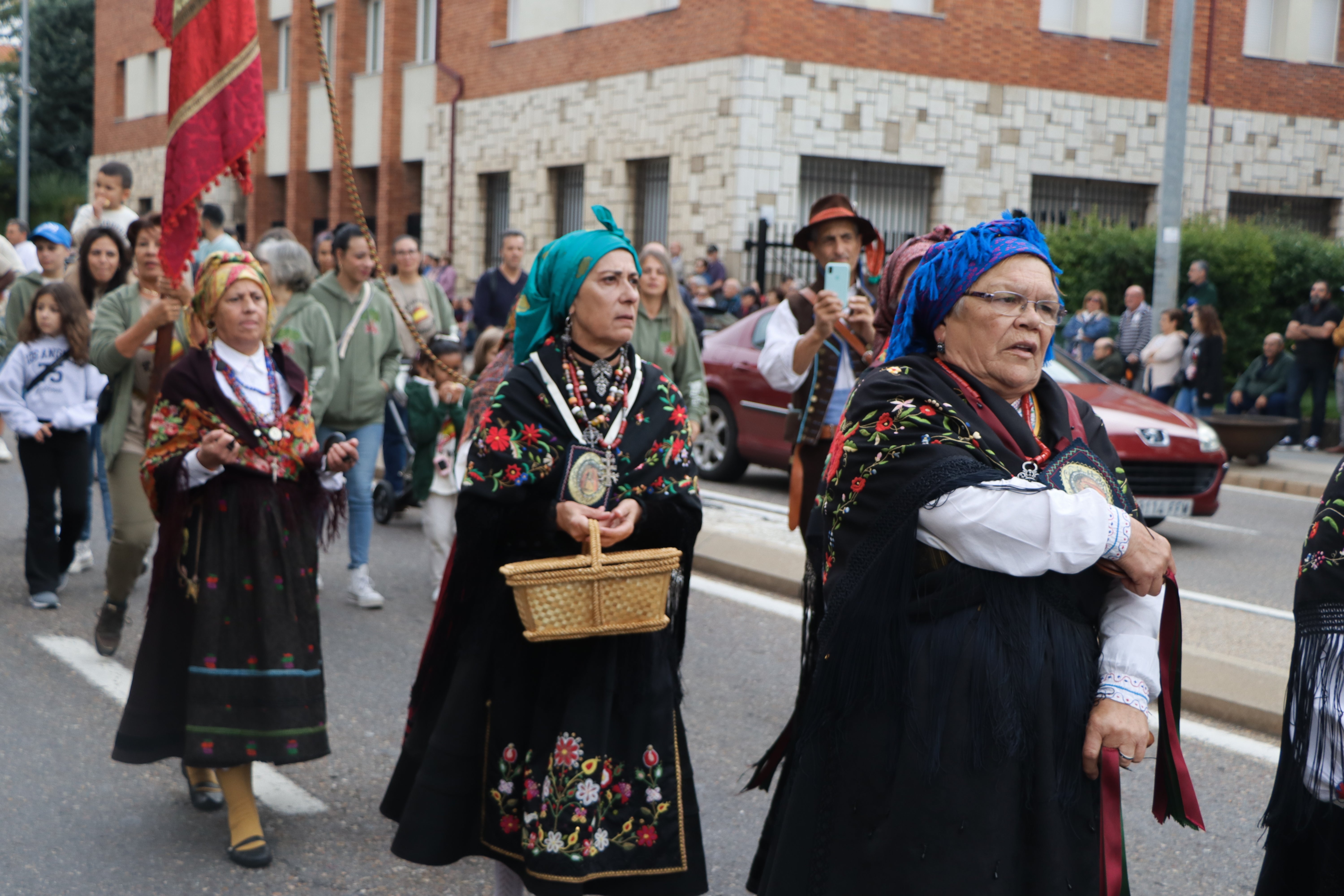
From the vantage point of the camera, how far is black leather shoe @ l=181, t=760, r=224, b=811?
15.6ft

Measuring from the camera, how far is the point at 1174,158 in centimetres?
1559

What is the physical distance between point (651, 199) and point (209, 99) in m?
18.9

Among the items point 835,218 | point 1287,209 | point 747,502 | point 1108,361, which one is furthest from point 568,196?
point 835,218

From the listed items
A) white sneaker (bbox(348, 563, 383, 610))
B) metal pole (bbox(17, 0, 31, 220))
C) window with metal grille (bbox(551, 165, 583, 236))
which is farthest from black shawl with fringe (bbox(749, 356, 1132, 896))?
metal pole (bbox(17, 0, 31, 220))

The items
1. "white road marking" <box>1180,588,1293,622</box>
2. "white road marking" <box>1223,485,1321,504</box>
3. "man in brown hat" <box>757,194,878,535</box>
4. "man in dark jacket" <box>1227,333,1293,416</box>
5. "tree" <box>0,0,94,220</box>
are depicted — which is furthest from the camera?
"tree" <box>0,0,94,220</box>

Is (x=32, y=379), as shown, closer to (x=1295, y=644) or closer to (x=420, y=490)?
(x=420, y=490)

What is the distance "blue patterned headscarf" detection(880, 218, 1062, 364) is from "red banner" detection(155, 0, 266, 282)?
2902mm

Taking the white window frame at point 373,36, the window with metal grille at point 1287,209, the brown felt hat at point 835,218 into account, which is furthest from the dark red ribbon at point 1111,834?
the white window frame at point 373,36

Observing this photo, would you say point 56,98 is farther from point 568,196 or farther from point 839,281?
point 839,281

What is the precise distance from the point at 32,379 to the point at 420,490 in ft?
7.15

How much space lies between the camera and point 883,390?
2.78 meters

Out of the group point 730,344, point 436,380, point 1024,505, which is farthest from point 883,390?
point 730,344

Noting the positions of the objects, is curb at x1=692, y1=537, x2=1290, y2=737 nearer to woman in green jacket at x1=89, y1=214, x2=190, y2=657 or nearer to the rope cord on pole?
the rope cord on pole

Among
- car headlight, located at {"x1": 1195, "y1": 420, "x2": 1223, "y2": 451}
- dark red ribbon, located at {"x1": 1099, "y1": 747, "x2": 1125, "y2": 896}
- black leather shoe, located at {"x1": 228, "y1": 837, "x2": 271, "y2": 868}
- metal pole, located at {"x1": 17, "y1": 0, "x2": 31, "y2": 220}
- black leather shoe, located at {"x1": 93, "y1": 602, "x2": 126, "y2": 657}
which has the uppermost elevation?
metal pole, located at {"x1": 17, "y1": 0, "x2": 31, "y2": 220}
